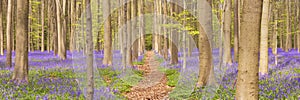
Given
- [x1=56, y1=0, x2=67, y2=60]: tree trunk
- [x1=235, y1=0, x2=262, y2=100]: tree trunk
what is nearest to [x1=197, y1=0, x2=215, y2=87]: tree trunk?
[x1=235, y1=0, x2=262, y2=100]: tree trunk

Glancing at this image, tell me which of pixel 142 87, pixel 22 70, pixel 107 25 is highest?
pixel 107 25

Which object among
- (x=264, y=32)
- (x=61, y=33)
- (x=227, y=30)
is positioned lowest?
(x=264, y=32)

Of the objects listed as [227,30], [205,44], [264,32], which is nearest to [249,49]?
[205,44]

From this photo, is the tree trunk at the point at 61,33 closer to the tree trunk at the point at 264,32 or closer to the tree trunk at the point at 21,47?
the tree trunk at the point at 21,47

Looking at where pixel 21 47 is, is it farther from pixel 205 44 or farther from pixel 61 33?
pixel 61 33

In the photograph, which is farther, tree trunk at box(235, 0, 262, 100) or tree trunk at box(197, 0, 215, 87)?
tree trunk at box(197, 0, 215, 87)

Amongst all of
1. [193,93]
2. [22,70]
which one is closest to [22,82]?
[22,70]

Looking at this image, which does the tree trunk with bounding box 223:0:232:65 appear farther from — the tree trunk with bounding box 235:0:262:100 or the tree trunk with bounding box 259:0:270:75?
the tree trunk with bounding box 235:0:262:100

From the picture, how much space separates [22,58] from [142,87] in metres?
4.53

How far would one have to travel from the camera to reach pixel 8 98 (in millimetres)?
6680

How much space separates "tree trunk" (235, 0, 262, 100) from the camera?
12.0 feet

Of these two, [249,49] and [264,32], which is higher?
[264,32]

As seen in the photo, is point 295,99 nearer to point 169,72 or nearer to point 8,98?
point 8,98

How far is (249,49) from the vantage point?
3676mm
